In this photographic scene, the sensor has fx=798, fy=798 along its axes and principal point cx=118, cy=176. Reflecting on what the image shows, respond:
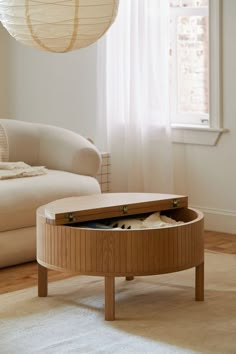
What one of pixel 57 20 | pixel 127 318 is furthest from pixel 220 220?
pixel 57 20

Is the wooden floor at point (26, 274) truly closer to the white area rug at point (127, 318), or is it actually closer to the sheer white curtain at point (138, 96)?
the white area rug at point (127, 318)

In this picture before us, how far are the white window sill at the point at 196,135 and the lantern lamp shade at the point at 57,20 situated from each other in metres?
2.03

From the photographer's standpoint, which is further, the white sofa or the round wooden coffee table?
the white sofa

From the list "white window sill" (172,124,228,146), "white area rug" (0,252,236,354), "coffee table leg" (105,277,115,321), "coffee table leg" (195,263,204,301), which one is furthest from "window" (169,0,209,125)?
"coffee table leg" (105,277,115,321)

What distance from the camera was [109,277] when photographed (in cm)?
352

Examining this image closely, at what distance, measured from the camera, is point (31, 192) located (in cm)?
459

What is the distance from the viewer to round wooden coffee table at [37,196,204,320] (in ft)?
11.6

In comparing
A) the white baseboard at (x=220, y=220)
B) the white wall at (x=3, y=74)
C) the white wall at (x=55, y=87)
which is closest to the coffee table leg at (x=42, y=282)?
the white baseboard at (x=220, y=220)

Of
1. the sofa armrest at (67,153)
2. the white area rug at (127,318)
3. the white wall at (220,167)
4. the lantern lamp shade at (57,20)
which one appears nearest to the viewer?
the white area rug at (127,318)

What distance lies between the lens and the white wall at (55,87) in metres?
6.16

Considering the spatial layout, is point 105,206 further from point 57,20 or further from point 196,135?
point 196,135

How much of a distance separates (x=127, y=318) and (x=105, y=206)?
566 mm

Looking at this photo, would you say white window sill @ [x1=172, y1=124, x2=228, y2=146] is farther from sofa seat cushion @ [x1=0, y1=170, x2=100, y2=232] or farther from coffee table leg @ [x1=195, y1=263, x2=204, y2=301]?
coffee table leg @ [x1=195, y1=263, x2=204, y2=301]

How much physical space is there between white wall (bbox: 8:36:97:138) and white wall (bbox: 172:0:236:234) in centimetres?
90
